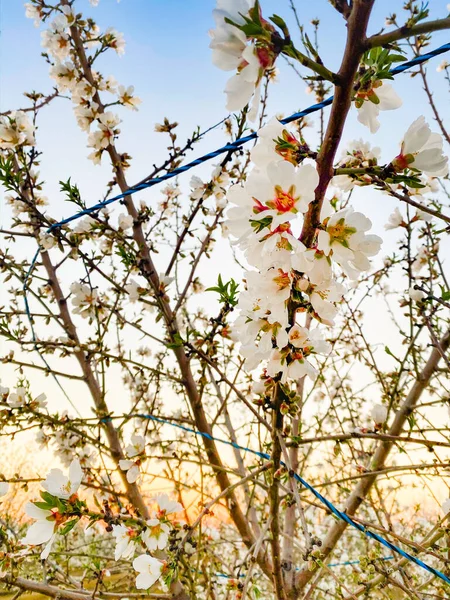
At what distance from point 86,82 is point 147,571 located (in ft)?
8.65

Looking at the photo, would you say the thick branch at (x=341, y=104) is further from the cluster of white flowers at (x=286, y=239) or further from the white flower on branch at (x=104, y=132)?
the white flower on branch at (x=104, y=132)

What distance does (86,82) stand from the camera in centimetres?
251

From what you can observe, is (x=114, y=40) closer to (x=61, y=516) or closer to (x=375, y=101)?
(x=375, y=101)

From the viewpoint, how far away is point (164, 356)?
3.24m

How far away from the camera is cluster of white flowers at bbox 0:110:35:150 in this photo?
225 cm

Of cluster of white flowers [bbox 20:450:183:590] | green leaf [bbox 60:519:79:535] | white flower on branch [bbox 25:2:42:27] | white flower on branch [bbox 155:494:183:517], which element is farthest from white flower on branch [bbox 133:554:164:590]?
white flower on branch [bbox 25:2:42:27]

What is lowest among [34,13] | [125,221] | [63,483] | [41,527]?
[41,527]

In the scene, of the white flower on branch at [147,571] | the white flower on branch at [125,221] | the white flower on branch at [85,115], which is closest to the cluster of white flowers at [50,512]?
the white flower on branch at [147,571]

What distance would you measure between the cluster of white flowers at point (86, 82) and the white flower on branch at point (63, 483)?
194 centimetres

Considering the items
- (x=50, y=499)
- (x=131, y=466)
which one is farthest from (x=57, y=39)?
(x=50, y=499)

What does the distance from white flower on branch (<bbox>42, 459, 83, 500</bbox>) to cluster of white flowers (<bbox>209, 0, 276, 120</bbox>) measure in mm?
992

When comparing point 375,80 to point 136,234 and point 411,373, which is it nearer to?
point 411,373

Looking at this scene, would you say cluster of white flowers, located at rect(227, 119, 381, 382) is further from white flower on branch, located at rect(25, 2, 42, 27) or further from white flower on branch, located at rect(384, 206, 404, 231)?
white flower on branch, located at rect(25, 2, 42, 27)

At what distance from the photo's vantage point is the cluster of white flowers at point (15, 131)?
7.37 ft
